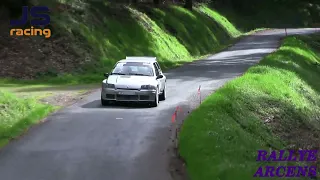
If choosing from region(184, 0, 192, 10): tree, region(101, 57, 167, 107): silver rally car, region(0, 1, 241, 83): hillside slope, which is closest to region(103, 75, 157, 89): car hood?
region(101, 57, 167, 107): silver rally car

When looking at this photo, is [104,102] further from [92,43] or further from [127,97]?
[92,43]

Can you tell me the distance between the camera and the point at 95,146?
466 inches

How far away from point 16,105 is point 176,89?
908 centimetres

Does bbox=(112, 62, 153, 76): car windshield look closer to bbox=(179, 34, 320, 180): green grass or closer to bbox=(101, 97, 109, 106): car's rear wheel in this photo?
bbox=(101, 97, 109, 106): car's rear wheel

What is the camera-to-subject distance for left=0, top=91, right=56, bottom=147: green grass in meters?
13.0

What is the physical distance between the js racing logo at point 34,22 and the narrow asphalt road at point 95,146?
11.8 metres

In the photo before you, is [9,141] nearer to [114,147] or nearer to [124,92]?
[114,147]

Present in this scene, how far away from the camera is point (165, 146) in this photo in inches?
467

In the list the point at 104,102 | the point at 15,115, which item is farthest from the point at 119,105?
the point at 15,115

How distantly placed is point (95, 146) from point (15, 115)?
3.73 meters

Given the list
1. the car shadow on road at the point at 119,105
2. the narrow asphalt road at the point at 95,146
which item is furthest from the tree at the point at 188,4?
the car shadow on road at the point at 119,105

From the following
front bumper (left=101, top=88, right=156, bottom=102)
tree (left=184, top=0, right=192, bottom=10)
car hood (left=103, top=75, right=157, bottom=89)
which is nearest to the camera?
front bumper (left=101, top=88, right=156, bottom=102)

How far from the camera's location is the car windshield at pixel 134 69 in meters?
18.3

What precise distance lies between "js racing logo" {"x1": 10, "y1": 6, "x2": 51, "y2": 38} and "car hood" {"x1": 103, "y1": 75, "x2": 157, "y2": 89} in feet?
43.6
